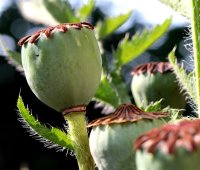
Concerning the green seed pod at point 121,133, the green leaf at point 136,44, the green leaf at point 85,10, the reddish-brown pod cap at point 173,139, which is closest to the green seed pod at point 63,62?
the green seed pod at point 121,133

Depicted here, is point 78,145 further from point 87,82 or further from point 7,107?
point 7,107

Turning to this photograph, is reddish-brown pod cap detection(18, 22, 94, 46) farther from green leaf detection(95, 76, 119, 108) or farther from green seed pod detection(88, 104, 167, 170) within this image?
green leaf detection(95, 76, 119, 108)

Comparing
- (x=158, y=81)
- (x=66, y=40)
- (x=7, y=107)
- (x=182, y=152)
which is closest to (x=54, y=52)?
(x=66, y=40)

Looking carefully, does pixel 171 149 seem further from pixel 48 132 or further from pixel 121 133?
pixel 48 132

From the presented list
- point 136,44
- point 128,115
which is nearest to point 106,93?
point 136,44

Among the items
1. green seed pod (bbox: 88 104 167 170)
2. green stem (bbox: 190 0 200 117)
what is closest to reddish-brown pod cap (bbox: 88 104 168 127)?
green seed pod (bbox: 88 104 167 170)

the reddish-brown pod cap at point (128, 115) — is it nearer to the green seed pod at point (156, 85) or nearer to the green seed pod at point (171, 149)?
the green seed pod at point (171, 149)
